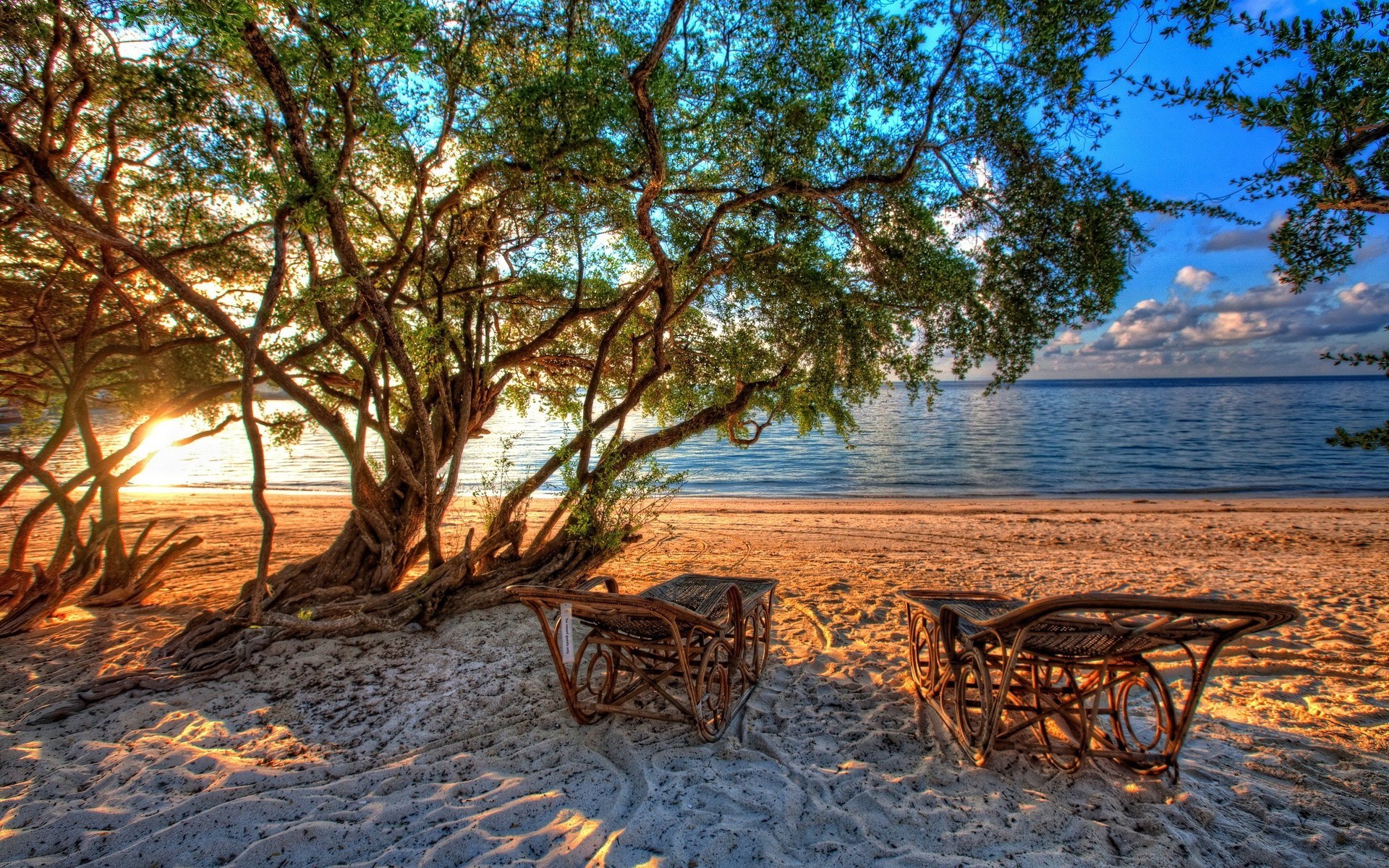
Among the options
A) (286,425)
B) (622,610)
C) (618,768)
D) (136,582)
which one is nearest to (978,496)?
(622,610)

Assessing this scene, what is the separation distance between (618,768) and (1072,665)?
241 cm

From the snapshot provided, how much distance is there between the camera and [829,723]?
11.8ft

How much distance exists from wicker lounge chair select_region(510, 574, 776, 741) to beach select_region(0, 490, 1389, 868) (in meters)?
0.18

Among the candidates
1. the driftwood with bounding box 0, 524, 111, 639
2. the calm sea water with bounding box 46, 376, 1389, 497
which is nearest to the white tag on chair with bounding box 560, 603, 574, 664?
the driftwood with bounding box 0, 524, 111, 639

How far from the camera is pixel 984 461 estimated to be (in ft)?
81.2

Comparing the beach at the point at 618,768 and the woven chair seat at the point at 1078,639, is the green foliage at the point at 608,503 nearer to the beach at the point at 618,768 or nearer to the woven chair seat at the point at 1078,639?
the beach at the point at 618,768

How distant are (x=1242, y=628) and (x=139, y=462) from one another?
847 cm

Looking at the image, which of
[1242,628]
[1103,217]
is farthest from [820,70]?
[1242,628]

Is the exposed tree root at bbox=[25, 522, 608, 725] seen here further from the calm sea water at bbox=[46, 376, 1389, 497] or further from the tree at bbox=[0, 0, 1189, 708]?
the calm sea water at bbox=[46, 376, 1389, 497]

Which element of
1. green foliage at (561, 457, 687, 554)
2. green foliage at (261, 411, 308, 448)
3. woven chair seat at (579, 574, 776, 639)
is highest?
green foliage at (261, 411, 308, 448)

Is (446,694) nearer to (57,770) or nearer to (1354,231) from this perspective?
(57,770)

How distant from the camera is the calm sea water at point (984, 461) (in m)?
19.2

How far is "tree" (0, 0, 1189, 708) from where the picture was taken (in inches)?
158

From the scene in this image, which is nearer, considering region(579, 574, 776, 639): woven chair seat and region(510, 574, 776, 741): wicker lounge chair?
region(510, 574, 776, 741): wicker lounge chair
